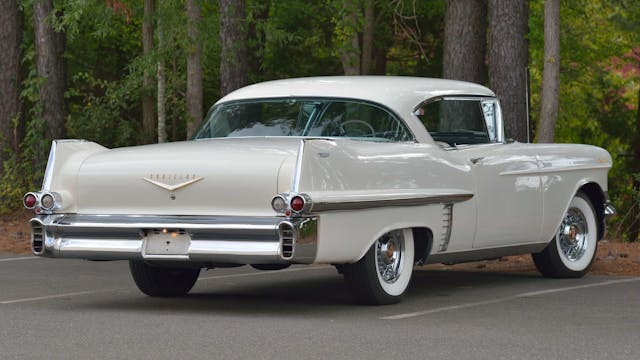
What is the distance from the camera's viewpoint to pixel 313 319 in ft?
31.9

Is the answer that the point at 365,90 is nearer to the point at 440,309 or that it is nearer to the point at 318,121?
the point at 318,121

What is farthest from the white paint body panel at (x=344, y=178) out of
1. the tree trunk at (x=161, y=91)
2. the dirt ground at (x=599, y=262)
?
the tree trunk at (x=161, y=91)

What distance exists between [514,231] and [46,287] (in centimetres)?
408

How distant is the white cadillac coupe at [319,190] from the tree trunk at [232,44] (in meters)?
8.37

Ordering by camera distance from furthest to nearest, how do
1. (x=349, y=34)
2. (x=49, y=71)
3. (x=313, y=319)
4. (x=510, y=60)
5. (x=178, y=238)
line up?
(x=349, y=34) < (x=49, y=71) < (x=510, y=60) < (x=178, y=238) < (x=313, y=319)

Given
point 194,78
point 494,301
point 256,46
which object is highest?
point 256,46

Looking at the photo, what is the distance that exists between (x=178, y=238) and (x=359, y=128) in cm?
190

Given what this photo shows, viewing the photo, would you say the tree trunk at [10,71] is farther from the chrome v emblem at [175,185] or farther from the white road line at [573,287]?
the chrome v emblem at [175,185]

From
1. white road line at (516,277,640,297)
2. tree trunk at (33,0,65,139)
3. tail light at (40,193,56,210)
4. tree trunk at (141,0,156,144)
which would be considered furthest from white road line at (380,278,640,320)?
tree trunk at (141,0,156,144)

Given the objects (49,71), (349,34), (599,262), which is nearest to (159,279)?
(599,262)

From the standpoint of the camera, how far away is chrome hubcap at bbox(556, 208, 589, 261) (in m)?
12.9

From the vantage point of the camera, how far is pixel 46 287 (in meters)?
12.3

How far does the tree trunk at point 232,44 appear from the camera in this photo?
20.4 metres

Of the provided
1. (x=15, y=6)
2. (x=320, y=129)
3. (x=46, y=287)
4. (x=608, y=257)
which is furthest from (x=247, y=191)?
(x=15, y=6)
